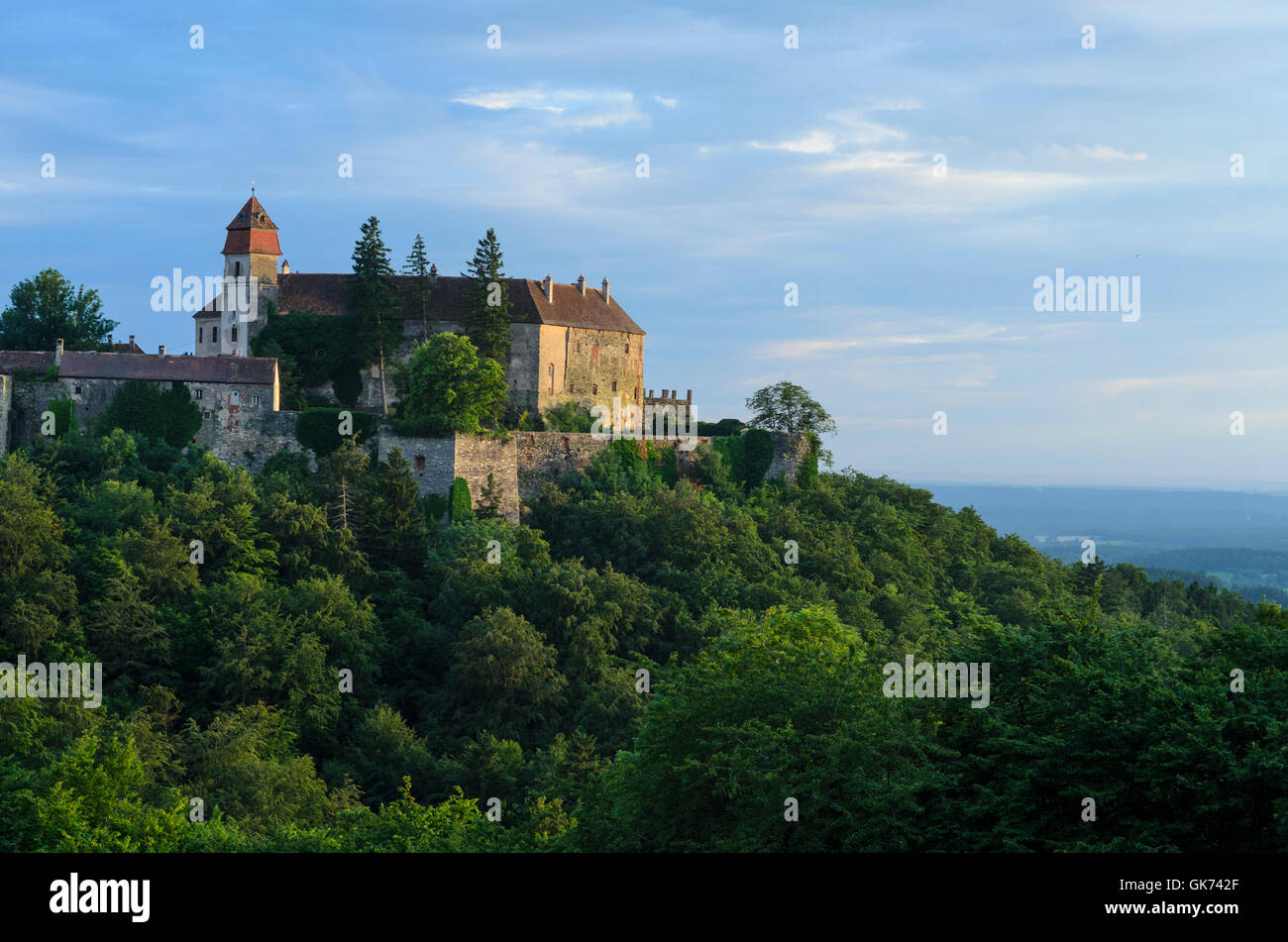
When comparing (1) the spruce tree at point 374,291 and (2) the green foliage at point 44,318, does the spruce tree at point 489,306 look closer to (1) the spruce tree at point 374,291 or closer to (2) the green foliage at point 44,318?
(1) the spruce tree at point 374,291

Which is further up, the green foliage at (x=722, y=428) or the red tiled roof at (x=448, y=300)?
the red tiled roof at (x=448, y=300)

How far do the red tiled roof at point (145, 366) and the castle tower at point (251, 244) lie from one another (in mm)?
6027

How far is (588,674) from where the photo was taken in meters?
46.6

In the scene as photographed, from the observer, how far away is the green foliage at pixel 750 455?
6394cm

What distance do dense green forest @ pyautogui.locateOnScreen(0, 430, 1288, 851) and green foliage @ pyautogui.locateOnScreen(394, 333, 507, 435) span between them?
2458 millimetres

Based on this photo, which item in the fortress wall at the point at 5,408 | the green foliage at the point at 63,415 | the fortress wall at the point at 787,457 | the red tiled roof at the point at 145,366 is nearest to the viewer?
the fortress wall at the point at 5,408

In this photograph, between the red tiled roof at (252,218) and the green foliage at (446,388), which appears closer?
the green foliage at (446,388)

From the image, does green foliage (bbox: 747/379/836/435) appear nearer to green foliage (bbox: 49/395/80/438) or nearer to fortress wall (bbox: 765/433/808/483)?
fortress wall (bbox: 765/433/808/483)

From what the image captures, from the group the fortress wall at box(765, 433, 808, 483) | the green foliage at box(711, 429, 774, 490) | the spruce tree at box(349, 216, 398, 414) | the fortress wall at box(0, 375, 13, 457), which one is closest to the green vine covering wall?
the spruce tree at box(349, 216, 398, 414)

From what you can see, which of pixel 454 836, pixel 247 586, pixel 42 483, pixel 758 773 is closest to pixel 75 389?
pixel 42 483

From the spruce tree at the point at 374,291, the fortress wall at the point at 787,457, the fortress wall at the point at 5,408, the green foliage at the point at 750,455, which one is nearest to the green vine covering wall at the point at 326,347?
the spruce tree at the point at 374,291

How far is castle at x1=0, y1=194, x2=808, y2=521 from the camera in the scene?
54.5 metres

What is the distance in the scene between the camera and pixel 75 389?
54344 mm

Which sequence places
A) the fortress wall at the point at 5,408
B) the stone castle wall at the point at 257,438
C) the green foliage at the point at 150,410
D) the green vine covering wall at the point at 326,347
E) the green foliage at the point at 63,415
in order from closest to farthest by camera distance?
1. the fortress wall at the point at 5,408
2. the stone castle wall at the point at 257,438
3. the green foliage at the point at 63,415
4. the green foliage at the point at 150,410
5. the green vine covering wall at the point at 326,347
